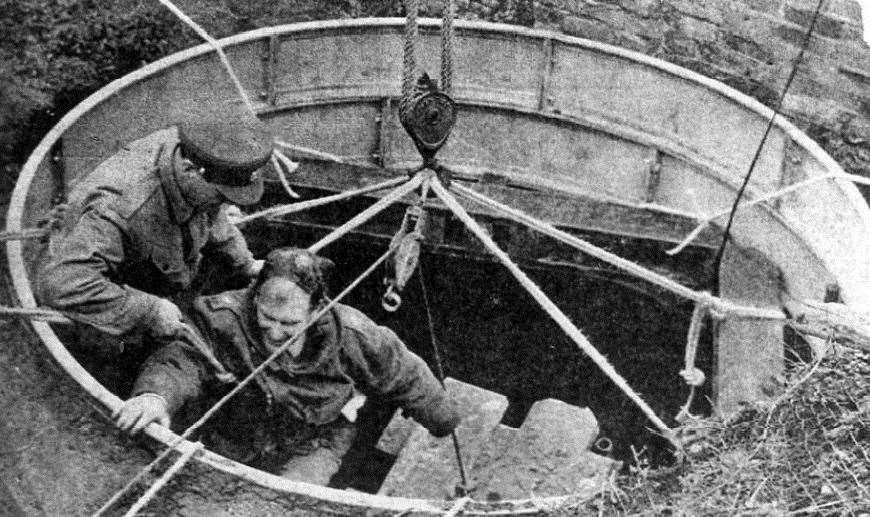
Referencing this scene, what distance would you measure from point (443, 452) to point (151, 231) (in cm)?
192

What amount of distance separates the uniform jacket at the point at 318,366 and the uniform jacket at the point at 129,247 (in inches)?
12.9

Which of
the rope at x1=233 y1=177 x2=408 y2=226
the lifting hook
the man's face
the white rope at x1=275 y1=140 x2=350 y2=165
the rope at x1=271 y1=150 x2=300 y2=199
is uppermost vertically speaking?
the white rope at x1=275 y1=140 x2=350 y2=165

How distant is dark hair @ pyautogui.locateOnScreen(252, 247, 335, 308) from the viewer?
18.7 ft

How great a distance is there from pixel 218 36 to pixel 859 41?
515 cm

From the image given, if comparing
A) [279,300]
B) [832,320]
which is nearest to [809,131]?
[832,320]

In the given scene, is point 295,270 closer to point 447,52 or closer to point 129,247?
point 129,247

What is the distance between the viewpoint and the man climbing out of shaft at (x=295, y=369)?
571cm

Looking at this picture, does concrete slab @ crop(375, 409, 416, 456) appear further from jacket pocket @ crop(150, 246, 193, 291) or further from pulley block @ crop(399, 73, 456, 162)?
pulley block @ crop(399, 73, 456, 162)

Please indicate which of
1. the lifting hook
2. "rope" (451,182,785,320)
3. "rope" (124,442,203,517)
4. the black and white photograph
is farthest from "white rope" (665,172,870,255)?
"rope" (124,442,203,517)

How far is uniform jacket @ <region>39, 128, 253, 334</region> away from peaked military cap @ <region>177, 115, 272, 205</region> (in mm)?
142

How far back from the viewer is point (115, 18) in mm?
9766

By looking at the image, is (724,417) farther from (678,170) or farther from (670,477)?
(678,170)

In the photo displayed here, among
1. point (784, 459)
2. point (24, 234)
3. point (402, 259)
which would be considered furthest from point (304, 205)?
point (784, 459)

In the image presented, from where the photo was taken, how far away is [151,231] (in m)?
5.99
